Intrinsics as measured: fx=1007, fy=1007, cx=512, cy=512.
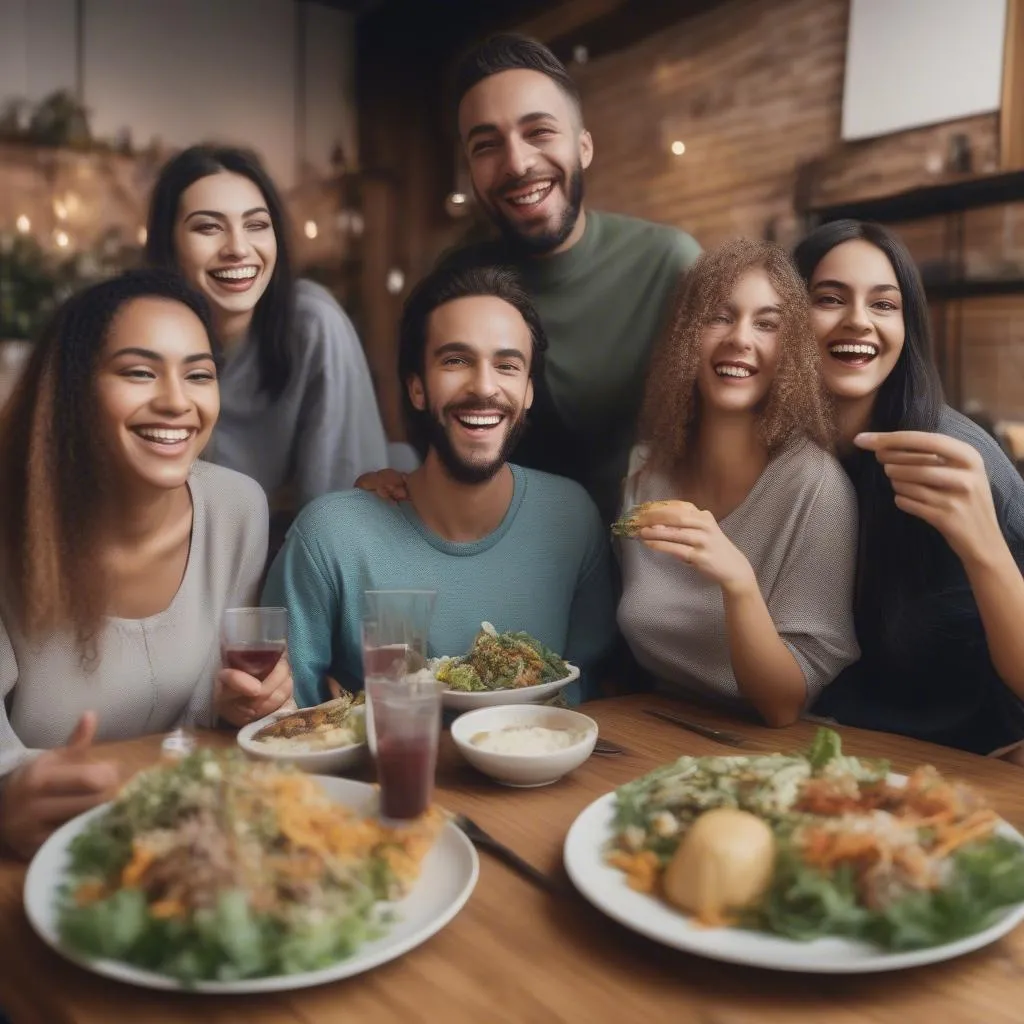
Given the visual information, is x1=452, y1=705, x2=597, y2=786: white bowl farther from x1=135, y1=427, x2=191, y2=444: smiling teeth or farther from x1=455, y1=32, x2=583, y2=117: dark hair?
x1=455, y1=32, x2=583, y2=117: dark hair

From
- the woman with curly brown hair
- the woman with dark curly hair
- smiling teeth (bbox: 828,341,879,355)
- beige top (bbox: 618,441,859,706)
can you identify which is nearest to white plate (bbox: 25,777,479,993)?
the woman with dark curly hair

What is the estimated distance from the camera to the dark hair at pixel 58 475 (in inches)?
66.2

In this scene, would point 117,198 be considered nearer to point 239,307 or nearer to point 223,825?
point 239,307

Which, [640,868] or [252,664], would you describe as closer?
[640,868]

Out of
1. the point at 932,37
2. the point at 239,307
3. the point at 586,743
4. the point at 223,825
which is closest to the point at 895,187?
the point at 932,37

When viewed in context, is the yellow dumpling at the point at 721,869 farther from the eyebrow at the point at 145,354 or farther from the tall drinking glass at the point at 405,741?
the eyebrow at the point at 145,354

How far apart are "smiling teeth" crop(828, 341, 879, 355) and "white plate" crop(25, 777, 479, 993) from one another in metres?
1.35

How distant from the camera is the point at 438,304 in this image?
2117 millimetres

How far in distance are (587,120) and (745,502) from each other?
371 cm

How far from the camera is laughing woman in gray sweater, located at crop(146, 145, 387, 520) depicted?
2.61 meters

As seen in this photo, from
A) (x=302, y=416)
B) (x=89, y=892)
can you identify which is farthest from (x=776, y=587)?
(x=302, y=416)

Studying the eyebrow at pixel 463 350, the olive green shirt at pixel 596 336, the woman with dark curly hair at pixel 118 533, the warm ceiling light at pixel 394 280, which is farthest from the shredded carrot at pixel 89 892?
the warm ceiling light at pixel 394 280

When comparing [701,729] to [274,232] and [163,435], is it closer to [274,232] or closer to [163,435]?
[163,435]

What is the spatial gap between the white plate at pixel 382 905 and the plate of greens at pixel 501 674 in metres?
0.39
